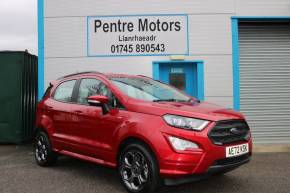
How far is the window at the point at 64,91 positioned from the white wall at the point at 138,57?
2507 mm

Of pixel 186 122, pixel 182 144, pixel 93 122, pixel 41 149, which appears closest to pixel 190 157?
pixel 182 144

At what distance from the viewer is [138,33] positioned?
353 inches

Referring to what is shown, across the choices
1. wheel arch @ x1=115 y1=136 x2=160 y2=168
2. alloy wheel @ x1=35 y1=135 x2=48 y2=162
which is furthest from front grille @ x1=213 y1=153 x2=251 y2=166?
alloy wheel @ x1=35 y1=135 x2=48 y2=162

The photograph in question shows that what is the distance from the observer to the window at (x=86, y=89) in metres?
5.57

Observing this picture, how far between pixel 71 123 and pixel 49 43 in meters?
3.93

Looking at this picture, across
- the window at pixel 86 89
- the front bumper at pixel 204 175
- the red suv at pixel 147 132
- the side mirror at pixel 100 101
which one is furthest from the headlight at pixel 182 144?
the window at pixel 86 89

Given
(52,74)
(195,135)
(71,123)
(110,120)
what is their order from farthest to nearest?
(52,74) < (71,123) < (110,120) < (195,135)

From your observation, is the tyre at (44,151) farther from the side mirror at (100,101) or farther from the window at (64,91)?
the side mirror at (100,101)

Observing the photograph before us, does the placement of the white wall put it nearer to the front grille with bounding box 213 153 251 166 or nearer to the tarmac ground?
the tarmac ground

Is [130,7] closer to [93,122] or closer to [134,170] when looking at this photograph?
[93,122]

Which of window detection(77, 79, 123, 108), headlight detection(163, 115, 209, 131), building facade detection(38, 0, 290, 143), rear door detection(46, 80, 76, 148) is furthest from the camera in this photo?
building facade detection(38, 0, 290, 143)

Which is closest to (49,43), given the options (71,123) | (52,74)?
(52,74)

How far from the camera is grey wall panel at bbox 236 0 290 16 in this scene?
912 cm

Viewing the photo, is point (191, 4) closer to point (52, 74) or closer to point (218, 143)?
point (52, 74)
